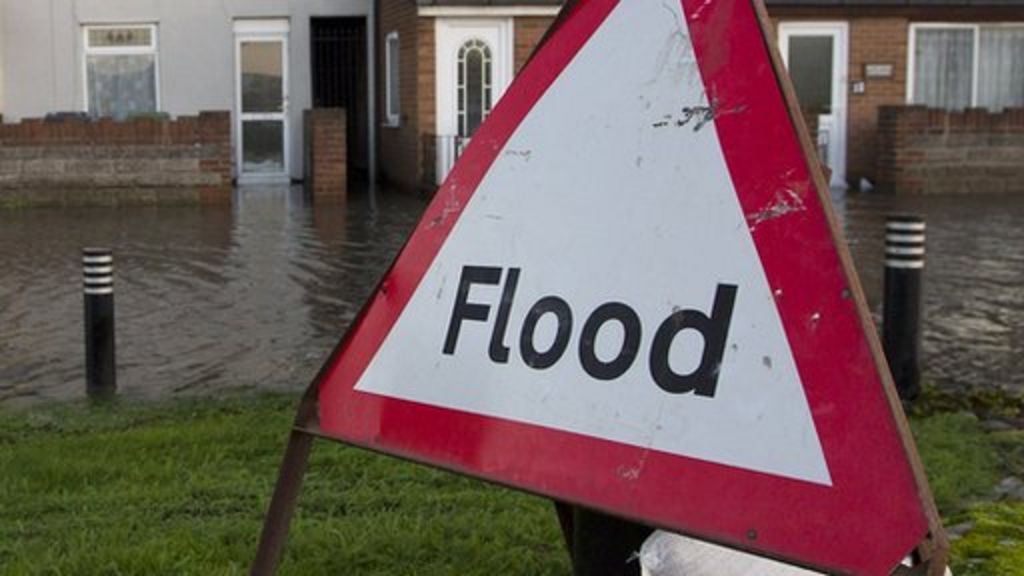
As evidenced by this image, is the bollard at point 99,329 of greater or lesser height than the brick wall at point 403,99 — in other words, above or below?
below

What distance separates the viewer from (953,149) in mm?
20875

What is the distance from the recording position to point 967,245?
1469 centimetres

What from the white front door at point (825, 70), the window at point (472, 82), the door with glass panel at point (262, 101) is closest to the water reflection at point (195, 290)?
the window at point (472, 82)

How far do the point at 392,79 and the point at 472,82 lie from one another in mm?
2571

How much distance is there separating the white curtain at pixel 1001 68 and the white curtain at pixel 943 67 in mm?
257

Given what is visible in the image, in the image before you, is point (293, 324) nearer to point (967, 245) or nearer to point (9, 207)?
point (967, 245)

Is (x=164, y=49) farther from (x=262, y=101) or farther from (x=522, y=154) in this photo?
(x=522, y=154)

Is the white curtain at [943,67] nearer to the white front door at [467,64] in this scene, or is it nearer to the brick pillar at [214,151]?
the white front door at [467,64]

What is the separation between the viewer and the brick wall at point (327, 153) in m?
20.8

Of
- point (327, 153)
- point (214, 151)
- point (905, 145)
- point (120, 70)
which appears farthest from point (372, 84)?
point (905, 145)

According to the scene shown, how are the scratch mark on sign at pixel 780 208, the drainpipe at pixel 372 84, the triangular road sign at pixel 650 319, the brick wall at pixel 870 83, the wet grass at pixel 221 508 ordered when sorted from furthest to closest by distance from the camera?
1. the drainpipe at pixel 372 84
2. the brick wall at pixel 870 83
3. the wet grass at pixel 221 508
4. the scratch mark on sign at pixel 780 208
5. the triangular road sign at pixel 650 319

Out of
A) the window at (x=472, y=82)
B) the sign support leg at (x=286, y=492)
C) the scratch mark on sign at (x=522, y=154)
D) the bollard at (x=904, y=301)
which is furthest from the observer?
the window at (x=472, y=82)

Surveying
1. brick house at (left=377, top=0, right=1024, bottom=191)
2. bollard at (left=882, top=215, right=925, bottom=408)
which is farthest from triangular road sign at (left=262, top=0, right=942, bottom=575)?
brick house at (left=377, top=0, right=1024, bottom=191)

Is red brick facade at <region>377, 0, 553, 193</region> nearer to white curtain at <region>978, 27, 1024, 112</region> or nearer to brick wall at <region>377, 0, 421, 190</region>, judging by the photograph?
brick wall at <region>377, 0, 421, 190</region>
